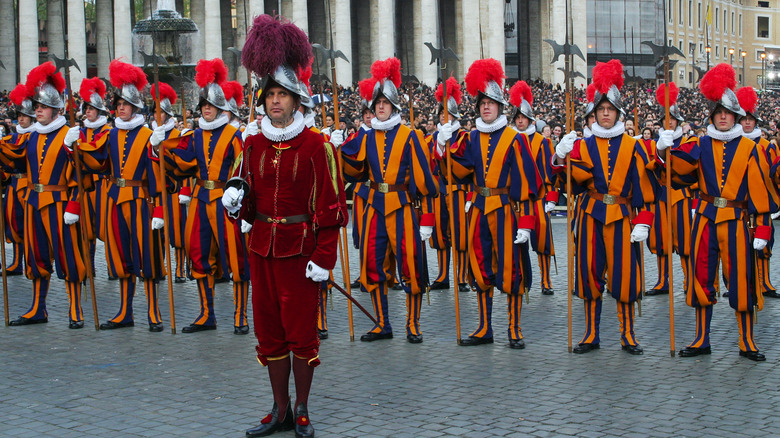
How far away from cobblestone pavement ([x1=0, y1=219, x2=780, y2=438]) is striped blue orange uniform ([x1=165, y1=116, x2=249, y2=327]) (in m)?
0.55

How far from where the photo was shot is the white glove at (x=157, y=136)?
364 inches

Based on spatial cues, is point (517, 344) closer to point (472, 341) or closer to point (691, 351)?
point (472, 341)

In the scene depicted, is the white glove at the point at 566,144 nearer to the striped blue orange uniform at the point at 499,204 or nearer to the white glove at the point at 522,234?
the striped blue orange uniform at the point at 499,204

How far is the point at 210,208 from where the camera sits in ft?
31.6

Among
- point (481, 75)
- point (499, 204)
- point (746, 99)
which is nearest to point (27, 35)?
point (481, 75)

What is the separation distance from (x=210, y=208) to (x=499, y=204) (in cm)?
261

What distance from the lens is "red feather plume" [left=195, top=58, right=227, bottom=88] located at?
988 centimetres

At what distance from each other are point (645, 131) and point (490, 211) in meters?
7.50

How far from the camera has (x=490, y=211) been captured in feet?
29.0

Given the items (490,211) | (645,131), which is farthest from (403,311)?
(645,131)

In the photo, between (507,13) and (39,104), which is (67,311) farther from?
(507,13)

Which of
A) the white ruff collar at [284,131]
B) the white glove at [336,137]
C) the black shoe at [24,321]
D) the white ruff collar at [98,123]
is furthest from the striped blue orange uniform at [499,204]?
the black shoe at [24,321]

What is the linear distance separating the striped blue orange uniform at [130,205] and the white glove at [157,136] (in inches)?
18.9

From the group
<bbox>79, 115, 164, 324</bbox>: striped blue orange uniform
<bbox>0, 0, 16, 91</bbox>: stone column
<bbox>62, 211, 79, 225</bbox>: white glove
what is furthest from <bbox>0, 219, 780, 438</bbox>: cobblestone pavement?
<bbox>0, 0, 16, 91</bbox>: stone column
